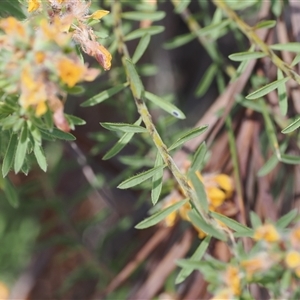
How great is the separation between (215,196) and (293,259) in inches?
7.1

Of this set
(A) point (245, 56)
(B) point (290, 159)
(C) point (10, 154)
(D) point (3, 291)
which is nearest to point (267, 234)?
(B) point (290, 159)

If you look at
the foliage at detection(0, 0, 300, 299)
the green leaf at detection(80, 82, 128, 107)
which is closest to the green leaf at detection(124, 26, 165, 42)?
the foliage at detection(0, 0, 300, 299)

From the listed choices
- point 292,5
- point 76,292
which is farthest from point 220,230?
point 76,292

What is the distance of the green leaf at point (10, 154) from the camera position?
65 centimetres

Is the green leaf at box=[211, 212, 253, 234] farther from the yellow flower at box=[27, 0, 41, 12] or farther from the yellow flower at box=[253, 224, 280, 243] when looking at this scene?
the yellow flower at box=[27, 0, 41, 12]

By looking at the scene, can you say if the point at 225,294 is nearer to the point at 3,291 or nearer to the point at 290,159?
the point at 290,159

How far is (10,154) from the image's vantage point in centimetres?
66

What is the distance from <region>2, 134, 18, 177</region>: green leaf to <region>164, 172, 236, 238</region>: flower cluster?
302mm

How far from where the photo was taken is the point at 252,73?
0.99 meters

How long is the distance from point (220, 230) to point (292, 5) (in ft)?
1.50

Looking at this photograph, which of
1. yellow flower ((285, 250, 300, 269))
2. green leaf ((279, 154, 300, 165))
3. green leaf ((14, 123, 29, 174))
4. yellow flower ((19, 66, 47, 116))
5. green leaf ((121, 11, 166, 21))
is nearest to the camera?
yellow flower ((19, 66, 47, 116))

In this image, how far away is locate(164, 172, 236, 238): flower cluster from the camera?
878mm

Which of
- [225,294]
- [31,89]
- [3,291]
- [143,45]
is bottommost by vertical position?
[3,291]

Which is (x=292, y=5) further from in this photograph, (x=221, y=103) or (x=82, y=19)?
(x=82, y=19)
